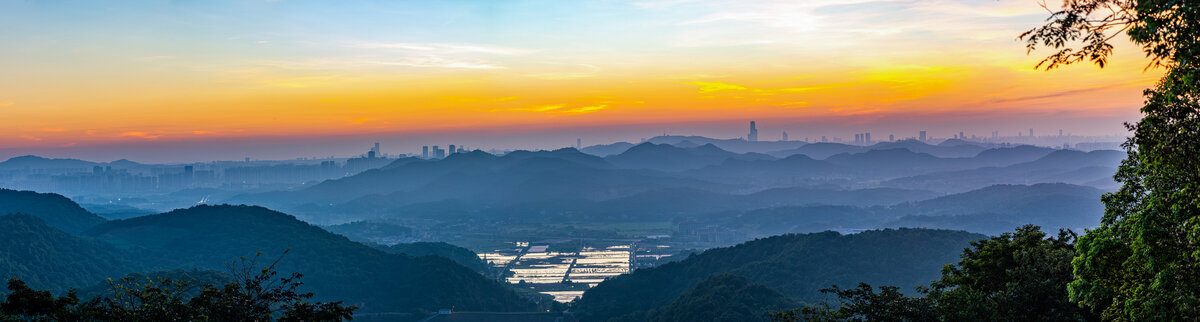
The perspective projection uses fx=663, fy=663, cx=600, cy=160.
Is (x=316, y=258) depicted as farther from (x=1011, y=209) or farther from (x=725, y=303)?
(x=1011, y=209)

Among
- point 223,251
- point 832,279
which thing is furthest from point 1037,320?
point 223,251

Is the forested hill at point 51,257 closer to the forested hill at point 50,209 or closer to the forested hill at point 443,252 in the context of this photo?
the forested hill at point 50,209

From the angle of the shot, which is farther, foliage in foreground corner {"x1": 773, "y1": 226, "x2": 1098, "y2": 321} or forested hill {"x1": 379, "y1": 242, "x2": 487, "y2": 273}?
forested hill {"x1": 379, "y1": 242, "x2": 487, "y2": 273}

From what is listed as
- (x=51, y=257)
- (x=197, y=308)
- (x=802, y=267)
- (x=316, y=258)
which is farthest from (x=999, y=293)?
(x=316, y=258)

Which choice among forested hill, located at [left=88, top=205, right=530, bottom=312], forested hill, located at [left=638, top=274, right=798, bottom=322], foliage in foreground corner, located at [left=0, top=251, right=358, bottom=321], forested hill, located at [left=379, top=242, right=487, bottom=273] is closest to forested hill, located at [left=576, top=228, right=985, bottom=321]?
forested hill, located at [left=638, top=274, right=798, bottom=322]

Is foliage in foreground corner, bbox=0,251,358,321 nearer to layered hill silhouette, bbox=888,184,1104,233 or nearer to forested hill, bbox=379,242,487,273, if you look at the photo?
forested hill, bbox=379,242,487,273

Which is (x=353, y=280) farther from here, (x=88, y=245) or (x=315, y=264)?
(x=88, y=245)
